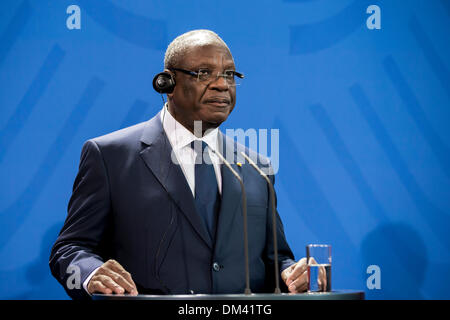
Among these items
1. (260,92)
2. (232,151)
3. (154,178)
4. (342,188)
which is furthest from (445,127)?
(154,178)

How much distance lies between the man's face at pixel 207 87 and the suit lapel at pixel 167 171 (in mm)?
154

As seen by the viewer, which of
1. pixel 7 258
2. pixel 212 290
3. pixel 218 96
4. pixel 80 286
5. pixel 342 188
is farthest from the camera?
pixel 342 188

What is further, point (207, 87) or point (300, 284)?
point (207, 87)

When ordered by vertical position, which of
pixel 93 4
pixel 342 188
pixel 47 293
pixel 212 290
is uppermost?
pixel 93 4

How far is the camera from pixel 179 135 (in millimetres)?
2129

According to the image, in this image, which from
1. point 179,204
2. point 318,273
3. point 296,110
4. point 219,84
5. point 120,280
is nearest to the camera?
point 120,280

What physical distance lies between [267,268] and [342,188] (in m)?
1.17

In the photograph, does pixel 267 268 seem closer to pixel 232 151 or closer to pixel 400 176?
pixel 232 151

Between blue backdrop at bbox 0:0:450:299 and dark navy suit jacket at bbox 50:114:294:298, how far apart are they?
102 centimetres

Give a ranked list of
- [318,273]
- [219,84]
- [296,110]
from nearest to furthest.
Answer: [318,273], [219,84], [296,110]

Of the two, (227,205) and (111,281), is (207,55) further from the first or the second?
(111,281)

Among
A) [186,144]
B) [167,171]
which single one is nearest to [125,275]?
[167,171]

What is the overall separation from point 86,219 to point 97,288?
405mm

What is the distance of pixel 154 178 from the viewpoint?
6.51 ft
